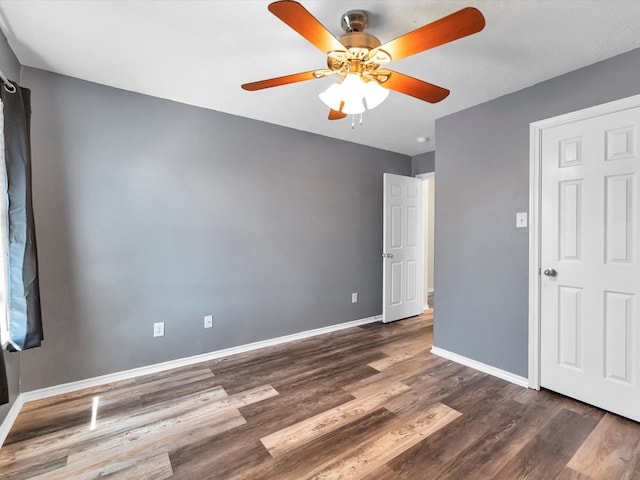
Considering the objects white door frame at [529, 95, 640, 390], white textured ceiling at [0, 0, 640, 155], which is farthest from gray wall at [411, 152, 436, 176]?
white door frame at [529, 95, 640, 390]

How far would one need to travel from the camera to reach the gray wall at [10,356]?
1773 millimetres

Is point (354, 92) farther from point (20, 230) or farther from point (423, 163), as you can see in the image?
point (423, 163)

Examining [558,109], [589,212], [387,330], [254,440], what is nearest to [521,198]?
[589,212]

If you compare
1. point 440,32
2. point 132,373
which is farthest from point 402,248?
point 132,373

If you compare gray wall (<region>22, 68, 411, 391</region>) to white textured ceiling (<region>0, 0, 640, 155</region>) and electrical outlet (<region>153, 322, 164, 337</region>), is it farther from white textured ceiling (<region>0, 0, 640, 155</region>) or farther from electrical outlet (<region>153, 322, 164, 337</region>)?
white textured ceiling (<region>0, 0, 640, 155</region>)

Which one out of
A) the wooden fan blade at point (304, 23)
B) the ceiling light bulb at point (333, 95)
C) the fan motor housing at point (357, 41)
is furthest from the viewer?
the ceiling light bulb at point (333, 95)

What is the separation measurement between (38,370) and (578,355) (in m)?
3.90

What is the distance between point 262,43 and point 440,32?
111 cm

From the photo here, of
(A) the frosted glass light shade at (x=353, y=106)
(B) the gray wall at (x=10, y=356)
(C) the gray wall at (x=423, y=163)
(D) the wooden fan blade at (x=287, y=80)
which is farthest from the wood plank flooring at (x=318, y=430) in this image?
(C) the gray wall at (x=423, y=163)

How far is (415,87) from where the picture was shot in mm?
1649

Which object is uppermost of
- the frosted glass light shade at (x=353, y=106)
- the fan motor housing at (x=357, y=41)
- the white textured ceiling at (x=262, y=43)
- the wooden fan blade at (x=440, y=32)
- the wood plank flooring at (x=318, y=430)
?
the white textured ceiling at (x=262, y=43)

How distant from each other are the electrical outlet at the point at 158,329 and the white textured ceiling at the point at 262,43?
197cm

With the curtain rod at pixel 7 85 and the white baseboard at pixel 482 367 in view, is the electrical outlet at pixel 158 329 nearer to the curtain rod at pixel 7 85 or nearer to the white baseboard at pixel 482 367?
the curtain rod at pixel 7 85

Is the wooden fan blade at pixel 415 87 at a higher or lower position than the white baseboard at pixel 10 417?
higher
